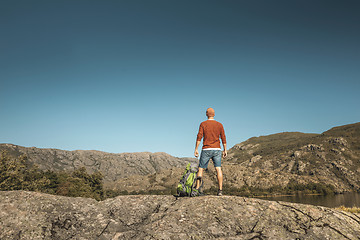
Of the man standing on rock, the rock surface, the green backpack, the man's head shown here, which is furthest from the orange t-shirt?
the rock surface

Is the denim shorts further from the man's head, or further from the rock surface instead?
the rock surface

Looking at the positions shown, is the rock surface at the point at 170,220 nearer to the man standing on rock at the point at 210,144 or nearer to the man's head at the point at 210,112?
the man standing on rock at the point at 210,144

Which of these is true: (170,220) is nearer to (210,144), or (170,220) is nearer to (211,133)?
(210,144)

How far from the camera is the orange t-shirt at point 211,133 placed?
930 centimetres

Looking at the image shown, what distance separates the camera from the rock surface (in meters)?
5.65

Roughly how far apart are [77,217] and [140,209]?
74.7 inches

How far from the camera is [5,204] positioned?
6.19 meters

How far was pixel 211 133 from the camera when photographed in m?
9.32

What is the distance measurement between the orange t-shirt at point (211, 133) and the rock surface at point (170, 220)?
103 inches

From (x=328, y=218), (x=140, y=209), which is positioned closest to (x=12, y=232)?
(x=140, y=209)

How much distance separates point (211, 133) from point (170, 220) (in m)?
4.27

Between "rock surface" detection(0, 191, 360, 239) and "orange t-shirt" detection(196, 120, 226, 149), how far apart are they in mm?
2606

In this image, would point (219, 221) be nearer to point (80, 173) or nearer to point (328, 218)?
point (328, 218)

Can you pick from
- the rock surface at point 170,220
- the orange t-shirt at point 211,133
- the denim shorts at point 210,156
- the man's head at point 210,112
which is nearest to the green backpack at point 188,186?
the denim shorts at point 210,156
